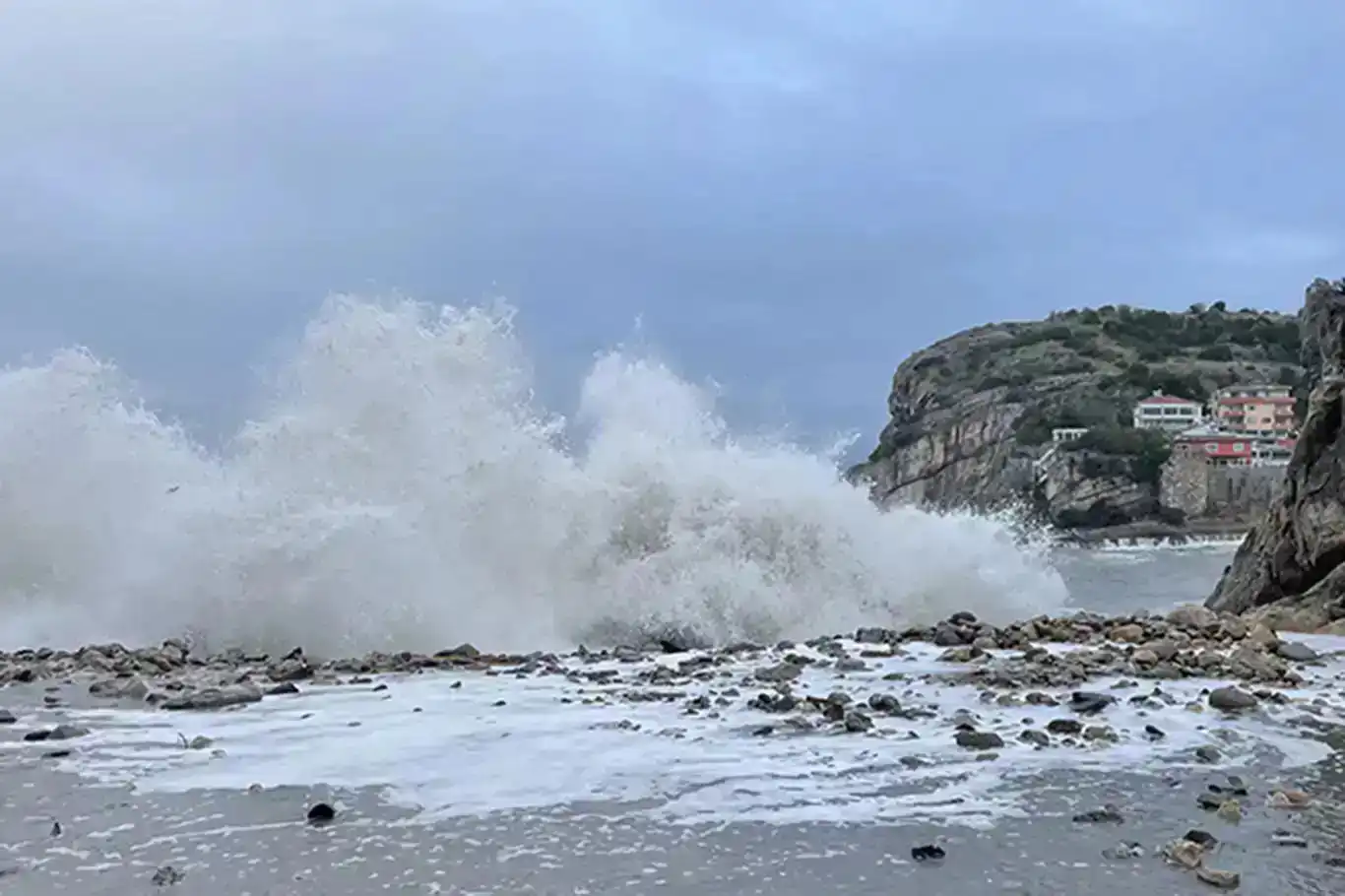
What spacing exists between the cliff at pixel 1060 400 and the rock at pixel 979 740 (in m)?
60.4

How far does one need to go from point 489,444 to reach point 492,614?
2.43m

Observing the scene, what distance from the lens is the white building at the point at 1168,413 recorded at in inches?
3580

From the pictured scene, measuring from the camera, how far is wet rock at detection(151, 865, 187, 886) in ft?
12.6

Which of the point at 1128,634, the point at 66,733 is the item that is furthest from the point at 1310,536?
the point at 66,733

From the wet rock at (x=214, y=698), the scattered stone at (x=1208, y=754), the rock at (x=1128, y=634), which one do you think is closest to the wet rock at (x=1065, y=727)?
the scattered stone at (x=1208, y=754)

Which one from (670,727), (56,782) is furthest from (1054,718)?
(56,782)

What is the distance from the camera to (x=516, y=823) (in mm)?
4586

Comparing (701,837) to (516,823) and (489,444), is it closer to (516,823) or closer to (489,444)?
(516,823)

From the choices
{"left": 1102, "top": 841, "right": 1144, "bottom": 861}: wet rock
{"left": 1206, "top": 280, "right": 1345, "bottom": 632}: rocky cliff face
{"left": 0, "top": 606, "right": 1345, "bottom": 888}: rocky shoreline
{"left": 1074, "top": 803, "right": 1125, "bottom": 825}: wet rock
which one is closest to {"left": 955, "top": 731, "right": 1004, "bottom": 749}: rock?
{"left": 0, "top": 606, "right": 1345, "bottom": 888}: rocky shoreline

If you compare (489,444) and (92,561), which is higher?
(489,444)

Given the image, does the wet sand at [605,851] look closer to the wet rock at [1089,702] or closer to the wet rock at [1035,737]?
the wet rock at [1035,737]

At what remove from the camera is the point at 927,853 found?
4.10 meters

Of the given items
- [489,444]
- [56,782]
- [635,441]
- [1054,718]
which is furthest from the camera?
[635,441]

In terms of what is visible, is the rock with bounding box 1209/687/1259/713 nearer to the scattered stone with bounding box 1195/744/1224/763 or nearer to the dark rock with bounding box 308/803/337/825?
the scattered stone with bounding box 1195/744/1224/763
